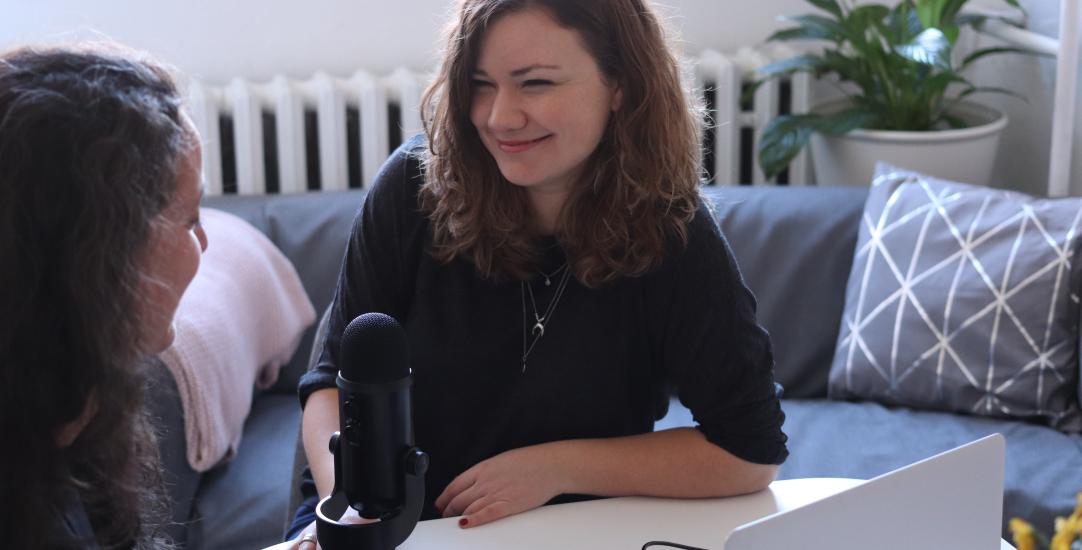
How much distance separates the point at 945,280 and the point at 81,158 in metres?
1.78

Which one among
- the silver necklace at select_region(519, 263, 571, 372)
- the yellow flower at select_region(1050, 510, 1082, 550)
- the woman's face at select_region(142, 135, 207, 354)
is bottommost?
the silver necklace at select_region(519, 263, 571, 372)

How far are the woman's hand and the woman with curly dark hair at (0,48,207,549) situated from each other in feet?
1.39

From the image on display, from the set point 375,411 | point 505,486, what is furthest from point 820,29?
point 375,411

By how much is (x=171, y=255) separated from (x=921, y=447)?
1548 millimetres

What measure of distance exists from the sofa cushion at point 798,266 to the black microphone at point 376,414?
1.53 metres

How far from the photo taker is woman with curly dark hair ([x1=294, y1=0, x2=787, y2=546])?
1.47m

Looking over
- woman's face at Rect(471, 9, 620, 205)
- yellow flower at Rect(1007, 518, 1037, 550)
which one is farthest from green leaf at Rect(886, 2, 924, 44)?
yellow flower at Rect(1007, 518, 1037, 550)

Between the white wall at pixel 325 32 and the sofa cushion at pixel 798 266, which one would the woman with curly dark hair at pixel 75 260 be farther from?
the white wall at pixel 325 32

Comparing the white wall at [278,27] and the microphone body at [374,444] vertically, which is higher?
the white wall at [278,27]

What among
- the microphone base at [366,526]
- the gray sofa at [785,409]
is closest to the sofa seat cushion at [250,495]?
the gray sofa at [785,409]

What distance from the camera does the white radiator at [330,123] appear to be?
288cm

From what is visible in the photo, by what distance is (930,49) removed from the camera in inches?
101

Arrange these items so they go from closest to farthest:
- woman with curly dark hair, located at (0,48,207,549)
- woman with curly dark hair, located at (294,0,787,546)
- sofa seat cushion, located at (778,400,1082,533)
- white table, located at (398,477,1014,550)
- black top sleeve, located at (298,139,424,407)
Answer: woman with curly dark hair, located at (0,48,207,549) → white table, located at (398,477,1014,550) → woman with curly dark hair, located at (294,0,787,546) → black top sleeve, located at (298,139,424,407) → sofa seat cushion, located at (778,400,1082,533)

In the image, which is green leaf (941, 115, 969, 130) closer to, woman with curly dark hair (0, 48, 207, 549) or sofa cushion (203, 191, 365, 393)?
sofa cushion (203, 191, 365, 393)
